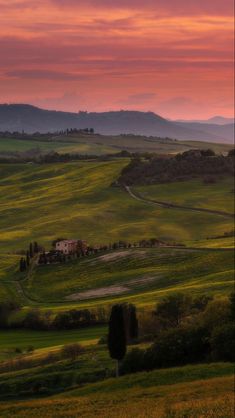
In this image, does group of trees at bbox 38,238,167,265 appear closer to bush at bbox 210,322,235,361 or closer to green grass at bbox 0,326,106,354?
green grass at bbox 0,326,106,354

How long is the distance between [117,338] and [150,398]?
13522 millimetres

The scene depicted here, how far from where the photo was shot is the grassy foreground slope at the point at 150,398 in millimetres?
46688

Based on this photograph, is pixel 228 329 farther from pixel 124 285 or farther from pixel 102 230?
pixel 102 230

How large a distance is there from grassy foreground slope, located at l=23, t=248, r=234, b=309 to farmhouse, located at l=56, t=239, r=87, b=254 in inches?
282

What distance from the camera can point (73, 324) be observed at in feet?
311

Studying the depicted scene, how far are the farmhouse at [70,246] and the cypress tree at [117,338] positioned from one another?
264ft

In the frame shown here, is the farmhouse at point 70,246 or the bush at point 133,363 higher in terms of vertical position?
the bush at point 133,363

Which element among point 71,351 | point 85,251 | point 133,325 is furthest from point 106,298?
point 71,351

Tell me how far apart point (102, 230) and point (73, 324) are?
92.0 metres

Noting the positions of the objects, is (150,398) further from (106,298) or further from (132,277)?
(132,277)

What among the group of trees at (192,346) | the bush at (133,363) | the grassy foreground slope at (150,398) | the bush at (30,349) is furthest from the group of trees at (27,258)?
the grassy foreground slope at (150,398)

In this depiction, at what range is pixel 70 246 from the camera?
495 feet

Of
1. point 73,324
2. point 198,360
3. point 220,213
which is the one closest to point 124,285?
point 73,324

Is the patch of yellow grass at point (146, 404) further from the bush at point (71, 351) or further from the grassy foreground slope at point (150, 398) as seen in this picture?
the bush at point (71, 351)
